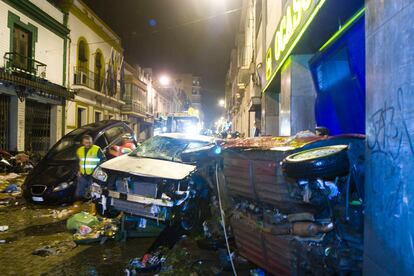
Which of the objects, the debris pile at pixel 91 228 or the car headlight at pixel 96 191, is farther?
the car headlight at pixel 96 191

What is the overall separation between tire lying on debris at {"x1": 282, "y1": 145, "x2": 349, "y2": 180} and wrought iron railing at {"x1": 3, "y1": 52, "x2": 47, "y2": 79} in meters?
15.9

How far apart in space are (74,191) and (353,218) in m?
6.71

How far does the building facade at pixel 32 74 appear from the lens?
15.5 meters

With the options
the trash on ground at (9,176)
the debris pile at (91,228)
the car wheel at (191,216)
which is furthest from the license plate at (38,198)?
the trash on ground at (9,176)

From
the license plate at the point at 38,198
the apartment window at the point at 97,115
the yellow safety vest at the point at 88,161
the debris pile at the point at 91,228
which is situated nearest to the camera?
the debris pile at the point at 91,228

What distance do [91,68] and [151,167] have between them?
2110 centimetres

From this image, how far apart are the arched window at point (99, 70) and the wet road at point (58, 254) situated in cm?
2004

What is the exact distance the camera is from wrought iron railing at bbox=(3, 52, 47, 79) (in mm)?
15291

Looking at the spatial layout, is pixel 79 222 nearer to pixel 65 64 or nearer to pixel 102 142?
pixel 102 142

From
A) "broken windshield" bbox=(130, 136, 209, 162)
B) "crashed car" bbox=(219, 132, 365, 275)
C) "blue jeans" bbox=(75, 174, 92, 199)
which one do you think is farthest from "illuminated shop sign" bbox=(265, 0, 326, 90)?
"blue jeans" bbox=(75, 174, 92, 199)

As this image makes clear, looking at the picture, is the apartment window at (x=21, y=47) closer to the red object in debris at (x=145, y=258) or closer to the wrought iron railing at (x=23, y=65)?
the wrought iron railing at (x=23, y=65)

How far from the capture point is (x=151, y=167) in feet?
19.1

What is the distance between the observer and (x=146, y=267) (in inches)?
169

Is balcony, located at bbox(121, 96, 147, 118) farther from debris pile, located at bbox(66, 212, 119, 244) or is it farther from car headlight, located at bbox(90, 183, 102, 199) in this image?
car headlight, located at bbox(90, 183, 102, 199)
